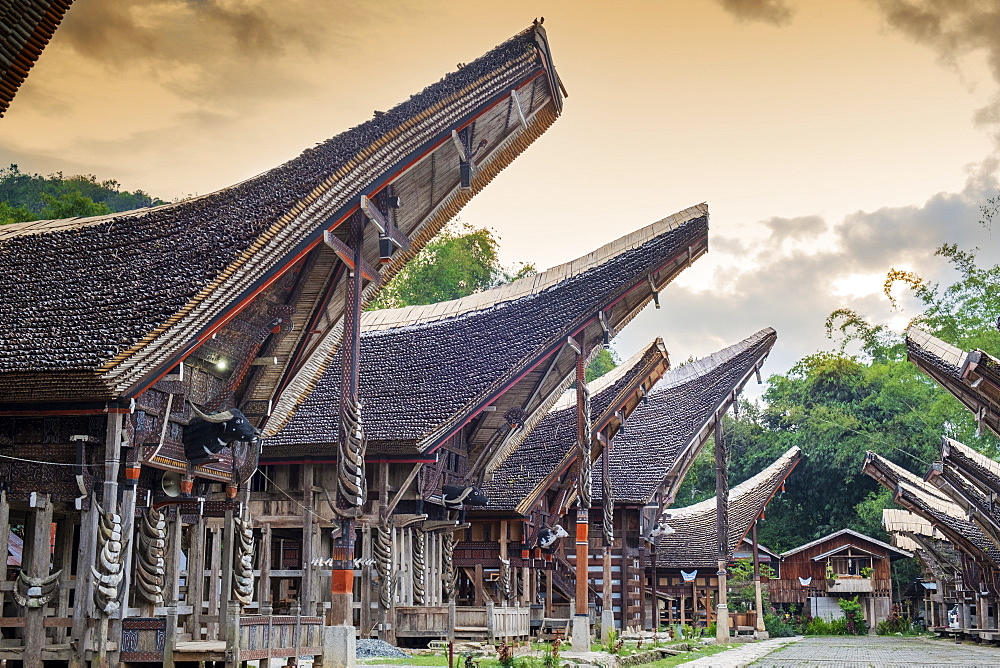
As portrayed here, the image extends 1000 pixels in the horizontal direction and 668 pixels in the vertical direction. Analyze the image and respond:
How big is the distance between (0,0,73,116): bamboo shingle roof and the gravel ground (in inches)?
498

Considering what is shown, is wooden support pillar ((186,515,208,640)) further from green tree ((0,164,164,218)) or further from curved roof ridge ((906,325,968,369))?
green tree ((0,164,164,218))

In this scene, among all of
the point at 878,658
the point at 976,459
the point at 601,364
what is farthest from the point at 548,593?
the point at 601,364

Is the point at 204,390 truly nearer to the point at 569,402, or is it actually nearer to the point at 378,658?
the point at 378,658

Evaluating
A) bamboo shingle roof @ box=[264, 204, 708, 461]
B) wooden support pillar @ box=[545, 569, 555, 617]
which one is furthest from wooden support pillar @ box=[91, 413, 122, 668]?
wooden support pillar @ box=[545, 569, 555, 617]

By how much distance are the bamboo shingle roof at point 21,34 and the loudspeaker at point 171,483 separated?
25.1 ft

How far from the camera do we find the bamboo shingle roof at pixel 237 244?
12.6 m

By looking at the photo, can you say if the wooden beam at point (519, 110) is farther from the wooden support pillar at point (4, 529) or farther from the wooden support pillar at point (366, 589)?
the wooden support pillar at point (4, 529)

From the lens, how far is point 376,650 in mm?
18422

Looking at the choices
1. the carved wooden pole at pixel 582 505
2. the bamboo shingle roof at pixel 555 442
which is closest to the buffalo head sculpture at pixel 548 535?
the bamboo shingle roof at pixel 555 442

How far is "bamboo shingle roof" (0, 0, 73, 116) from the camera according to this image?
7.07 metres

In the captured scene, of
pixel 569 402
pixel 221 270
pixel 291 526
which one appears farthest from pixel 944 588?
pixel 221 270

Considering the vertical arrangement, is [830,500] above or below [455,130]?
below

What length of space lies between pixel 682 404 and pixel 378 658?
66.7ft

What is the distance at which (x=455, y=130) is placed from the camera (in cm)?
1638
